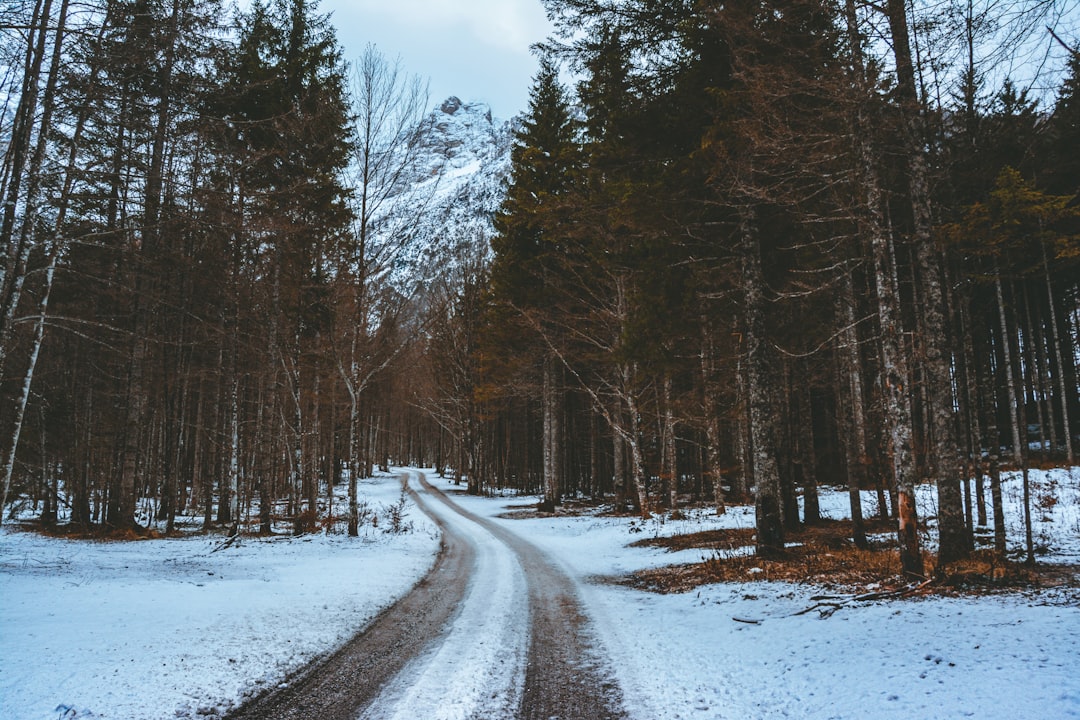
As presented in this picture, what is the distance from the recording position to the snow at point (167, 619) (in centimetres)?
419

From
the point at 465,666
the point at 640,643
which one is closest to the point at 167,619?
the point at 465,666

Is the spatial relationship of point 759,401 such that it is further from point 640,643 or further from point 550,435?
point 550,435

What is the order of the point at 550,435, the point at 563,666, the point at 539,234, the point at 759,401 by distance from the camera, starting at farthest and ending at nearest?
the point at 539,234 → the point at 550,435 → the point at 759,401 → the point at 563,666

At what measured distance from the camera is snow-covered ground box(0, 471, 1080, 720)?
3.93 metres

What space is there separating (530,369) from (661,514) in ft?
36.6

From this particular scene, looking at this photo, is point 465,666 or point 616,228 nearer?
point 465,666

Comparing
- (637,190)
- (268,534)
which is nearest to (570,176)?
(637,190)

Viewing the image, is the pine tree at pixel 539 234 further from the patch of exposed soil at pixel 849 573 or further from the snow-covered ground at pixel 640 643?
the snow-covered ground at pixel 640 643

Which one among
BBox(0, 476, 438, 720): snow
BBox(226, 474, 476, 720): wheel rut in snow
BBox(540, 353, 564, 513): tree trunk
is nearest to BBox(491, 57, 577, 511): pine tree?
BBox(540, 353, 564, 513): tree trunk

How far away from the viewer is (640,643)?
6129 mm

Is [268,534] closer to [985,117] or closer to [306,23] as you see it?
[306,23]

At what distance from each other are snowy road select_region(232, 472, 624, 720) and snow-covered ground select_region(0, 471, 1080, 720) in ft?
0.94

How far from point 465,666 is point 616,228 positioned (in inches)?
476

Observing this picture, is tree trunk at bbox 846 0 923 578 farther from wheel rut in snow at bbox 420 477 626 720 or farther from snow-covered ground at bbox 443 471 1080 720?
wheel rut in snow at bbox 420 477 626 720
